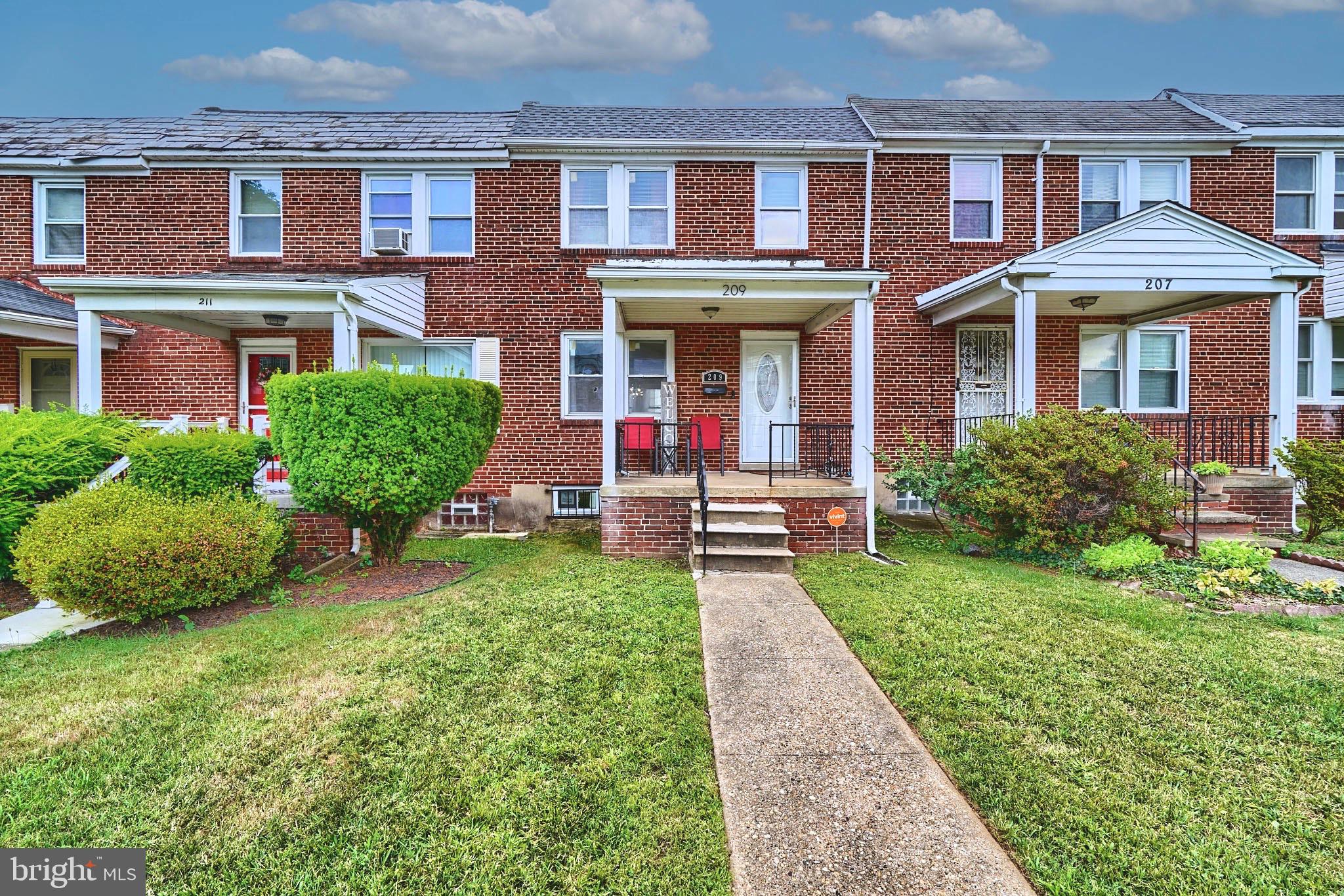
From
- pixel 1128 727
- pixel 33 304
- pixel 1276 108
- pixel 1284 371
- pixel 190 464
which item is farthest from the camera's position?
pixel 1276 108

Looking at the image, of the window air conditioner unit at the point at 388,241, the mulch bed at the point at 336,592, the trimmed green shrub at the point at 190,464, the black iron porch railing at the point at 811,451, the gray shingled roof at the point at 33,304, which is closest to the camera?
the mulch bed at the point at 336,592

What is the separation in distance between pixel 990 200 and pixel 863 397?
18.4ft

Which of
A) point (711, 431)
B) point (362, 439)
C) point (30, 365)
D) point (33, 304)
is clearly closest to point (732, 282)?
point (711, 431)

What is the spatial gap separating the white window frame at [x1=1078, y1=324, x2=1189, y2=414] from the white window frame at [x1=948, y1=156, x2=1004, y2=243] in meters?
2.30

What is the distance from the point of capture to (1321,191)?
1060cm

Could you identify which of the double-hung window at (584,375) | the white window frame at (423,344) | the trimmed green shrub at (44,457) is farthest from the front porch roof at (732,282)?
the trimmed green shrub at (44,457)

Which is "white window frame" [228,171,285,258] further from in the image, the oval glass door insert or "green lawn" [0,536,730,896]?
the oval glass door insert

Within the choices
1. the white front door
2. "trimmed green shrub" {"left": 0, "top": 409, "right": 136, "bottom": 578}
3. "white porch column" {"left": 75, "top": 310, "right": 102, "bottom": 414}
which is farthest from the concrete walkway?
"white porch column" {"left": 75, "top": 310, "right": 102, "bottom": 414}

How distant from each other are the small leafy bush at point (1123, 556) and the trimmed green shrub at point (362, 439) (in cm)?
720

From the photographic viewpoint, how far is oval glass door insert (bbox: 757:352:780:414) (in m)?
10.5

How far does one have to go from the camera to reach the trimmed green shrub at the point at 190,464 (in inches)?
248

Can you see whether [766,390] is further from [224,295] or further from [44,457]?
[44,457]

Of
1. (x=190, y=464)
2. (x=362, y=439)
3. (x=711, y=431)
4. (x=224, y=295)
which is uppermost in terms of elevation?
(x=224, y=295)

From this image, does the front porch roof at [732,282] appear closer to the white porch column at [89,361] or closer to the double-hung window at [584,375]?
the double-hung window at [584,375]
